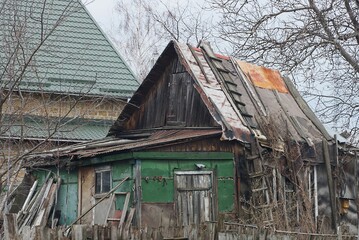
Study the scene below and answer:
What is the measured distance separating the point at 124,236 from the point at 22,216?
246 inches

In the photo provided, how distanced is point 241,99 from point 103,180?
372 centimetres

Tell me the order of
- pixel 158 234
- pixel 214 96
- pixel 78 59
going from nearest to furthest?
pixel 158 234 → pixel 214 96 → pixel 78 59

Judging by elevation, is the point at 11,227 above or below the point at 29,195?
below

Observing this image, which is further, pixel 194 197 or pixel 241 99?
pixel 241 99

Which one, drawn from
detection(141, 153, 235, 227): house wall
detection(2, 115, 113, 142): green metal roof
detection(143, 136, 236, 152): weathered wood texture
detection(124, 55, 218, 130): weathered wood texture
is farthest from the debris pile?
detection(143, 136, 236, 152): weathered wood texture

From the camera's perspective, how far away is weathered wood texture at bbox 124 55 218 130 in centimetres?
1645

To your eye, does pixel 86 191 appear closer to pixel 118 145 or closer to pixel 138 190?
pixel 118 145

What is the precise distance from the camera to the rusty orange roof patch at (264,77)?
61.2 feet

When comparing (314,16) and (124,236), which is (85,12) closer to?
(314,16)

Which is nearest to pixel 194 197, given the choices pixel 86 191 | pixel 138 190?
pixel 138 190

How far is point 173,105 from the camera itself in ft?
56.4

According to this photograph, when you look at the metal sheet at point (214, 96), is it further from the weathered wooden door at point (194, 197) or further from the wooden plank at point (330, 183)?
the wooden plank at point (330, 183)

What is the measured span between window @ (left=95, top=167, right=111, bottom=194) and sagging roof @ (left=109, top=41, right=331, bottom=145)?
249 cm

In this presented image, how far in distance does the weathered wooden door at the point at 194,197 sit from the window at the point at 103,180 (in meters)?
1.65
